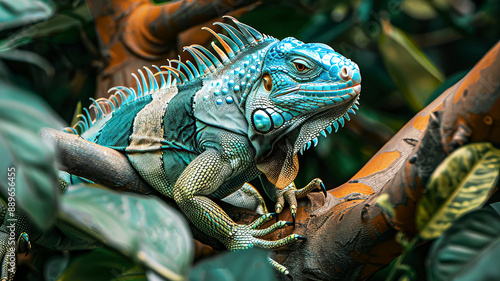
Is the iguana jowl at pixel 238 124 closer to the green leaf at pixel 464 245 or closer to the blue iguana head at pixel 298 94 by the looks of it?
the blue iguana head at pixel 298 94

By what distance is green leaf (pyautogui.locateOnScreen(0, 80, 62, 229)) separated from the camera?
27.4 inches

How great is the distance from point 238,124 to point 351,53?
6.41 feet

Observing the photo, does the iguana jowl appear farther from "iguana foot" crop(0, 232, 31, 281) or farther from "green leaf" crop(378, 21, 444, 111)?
"green leaf" crop(378, 21, 444, 111)

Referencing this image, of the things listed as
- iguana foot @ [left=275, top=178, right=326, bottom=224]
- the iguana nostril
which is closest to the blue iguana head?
the iguana nostril

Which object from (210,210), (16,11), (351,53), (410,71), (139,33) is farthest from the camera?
(351,53)

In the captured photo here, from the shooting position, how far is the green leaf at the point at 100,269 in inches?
68.9

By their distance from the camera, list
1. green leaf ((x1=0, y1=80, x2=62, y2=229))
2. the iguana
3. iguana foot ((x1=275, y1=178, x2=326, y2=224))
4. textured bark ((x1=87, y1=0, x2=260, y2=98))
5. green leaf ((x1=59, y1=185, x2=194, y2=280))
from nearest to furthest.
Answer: green leaf ((x1=0, y1=80, x2=62, y2=229))
green leaf ((x1=59, y1=185, x2=194, y2=280))
the iguana
iguana foot ((x1=275, y1=178, x2=326, y2=224))
textured bark ((x1=87, y1=0, x2=260, y2=98))

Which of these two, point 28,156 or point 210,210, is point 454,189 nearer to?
point 28,156

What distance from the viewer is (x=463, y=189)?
0.92 m

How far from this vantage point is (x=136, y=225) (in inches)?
33.3

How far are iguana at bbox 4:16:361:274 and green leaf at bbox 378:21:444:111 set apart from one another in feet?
3.05

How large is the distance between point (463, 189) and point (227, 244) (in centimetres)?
112

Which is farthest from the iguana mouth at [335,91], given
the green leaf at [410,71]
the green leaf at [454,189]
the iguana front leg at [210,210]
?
the green leaf at [410,71]

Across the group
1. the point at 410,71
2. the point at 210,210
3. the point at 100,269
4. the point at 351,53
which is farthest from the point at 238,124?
the point at 351,53
